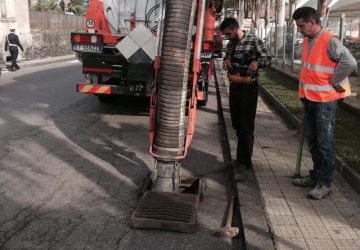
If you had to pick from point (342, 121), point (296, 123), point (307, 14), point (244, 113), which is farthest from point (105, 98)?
point (307, 14)

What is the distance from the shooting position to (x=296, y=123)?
28.1 feet

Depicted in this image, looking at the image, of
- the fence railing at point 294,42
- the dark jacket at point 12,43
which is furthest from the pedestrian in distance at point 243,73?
the dark jacket at point 12,43

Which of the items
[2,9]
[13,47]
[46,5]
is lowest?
[13,47]

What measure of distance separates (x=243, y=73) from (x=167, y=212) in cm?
199

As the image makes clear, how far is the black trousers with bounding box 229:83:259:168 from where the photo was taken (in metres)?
5.64

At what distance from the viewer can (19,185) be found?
5.51 metres

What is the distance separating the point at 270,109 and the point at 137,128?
3474mm

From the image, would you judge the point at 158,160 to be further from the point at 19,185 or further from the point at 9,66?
the point at 9,66

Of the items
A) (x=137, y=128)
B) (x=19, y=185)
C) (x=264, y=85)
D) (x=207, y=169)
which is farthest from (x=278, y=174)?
(x=264, y=85)

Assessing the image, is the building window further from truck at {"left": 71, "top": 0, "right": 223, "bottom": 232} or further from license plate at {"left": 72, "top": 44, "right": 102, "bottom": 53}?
truck at {"left": 71, "top": 0, "right": 223, "bottom": 232}

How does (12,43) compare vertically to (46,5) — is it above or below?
below

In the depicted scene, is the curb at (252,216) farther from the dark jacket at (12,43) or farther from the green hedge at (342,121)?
the dark jacket at (12,43)

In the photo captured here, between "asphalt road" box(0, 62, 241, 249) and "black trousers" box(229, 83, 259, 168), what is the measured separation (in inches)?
16.4

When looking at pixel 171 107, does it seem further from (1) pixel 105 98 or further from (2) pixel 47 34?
(2) pixel 47 34
